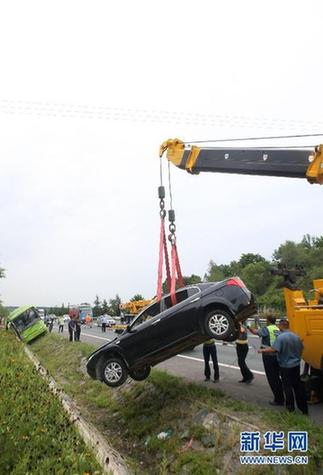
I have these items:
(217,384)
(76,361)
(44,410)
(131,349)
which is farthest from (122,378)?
(76,361)

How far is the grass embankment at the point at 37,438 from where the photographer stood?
14.8 ft

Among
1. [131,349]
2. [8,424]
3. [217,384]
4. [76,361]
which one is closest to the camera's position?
[8,424]

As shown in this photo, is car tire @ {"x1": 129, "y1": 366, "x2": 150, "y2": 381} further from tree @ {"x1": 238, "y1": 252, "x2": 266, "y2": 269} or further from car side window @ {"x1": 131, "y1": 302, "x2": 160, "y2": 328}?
tree @ {"x1": 238, "y1": 252, "x2": 266, "y2": 269}

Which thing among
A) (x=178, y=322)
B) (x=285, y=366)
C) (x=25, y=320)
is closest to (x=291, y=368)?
(x=285, y=366)

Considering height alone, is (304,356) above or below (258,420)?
above

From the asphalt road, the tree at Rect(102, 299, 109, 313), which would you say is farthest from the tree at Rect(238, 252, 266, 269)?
the asphalt road

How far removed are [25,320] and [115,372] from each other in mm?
19315

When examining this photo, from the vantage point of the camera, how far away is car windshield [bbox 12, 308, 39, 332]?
26297 mm

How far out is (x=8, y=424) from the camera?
525 cm

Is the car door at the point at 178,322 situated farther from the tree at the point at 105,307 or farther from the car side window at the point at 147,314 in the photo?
the tree at the point at 105,307

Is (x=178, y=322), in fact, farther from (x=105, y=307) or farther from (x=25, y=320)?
(x=105, y=307)

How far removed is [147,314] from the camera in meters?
9.04

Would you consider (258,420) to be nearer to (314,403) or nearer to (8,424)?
(314,403)

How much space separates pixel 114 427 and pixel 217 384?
2.39 meters
